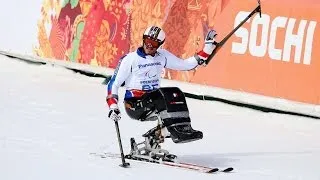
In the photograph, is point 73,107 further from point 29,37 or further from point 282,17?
point 29,37

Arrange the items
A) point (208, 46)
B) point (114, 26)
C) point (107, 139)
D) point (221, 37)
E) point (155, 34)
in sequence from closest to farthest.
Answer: point (155, 34) < point (208, 46) < point (107, 139) < point (221, 37) < point (114, 26)

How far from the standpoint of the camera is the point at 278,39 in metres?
13.6

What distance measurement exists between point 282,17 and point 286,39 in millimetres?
394

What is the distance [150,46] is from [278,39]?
490 cm

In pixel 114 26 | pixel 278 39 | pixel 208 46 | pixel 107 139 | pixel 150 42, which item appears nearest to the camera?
pixel 150 42

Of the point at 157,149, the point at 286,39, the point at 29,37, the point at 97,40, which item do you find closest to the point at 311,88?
the point at 286,39

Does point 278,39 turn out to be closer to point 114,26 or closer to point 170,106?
point 114,26

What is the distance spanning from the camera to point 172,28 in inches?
612

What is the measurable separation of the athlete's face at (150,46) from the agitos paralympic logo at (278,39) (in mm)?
4619

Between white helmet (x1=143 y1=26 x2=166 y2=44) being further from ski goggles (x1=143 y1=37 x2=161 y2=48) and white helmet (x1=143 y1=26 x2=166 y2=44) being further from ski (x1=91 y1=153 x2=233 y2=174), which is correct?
ski (x1=91 y1=153 x2=233 y2=174)

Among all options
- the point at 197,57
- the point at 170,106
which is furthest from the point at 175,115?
the point at 197,57

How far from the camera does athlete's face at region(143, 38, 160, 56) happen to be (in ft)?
30.0

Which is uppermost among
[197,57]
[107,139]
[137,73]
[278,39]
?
[278,39]

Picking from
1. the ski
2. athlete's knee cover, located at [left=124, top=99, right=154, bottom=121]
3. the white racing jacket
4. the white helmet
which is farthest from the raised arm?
the ski
